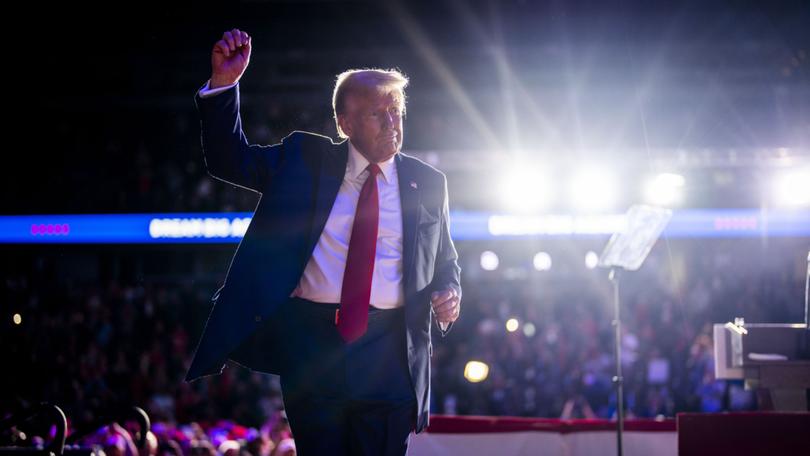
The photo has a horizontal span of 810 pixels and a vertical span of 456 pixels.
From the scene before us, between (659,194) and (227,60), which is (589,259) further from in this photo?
(227,60)

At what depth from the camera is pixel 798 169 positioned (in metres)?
12.5

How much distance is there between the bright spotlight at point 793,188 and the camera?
11.7 metres

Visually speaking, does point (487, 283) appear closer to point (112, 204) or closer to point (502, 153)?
point (502, 153)

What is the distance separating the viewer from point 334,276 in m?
2.06

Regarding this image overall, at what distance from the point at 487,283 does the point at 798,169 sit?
565cm

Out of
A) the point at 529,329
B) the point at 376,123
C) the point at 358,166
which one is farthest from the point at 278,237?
the point at 529,329

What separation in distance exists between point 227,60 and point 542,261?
40.2 feet

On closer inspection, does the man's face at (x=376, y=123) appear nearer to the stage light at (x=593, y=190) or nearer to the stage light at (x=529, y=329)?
the stage light at (x=593, y=190)

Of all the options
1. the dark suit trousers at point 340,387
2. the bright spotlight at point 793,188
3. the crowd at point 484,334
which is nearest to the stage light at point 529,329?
the crowd at point 484,334

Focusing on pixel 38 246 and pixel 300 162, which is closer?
pixel 300 162

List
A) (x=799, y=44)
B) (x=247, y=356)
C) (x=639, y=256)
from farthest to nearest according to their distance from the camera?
(x=799, y=44) → (x=639, y=256) → (x=247, y=356)

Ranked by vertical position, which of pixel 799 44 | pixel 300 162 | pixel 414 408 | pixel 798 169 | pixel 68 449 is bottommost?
pixel 68 449

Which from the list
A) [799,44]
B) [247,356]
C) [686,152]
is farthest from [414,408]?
[686,152]

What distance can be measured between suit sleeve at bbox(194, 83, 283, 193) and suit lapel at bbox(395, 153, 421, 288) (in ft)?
1.18
